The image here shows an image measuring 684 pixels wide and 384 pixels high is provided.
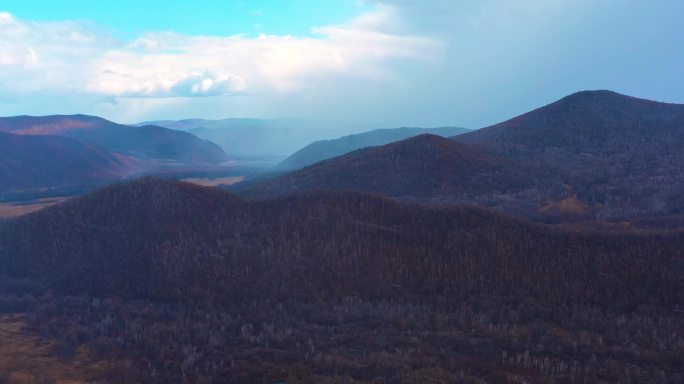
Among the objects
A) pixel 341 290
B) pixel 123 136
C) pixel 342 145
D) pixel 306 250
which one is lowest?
pixel 341 290

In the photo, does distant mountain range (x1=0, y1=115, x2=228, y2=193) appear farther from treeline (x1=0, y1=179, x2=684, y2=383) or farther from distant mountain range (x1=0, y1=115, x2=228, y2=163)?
treeline (x1=0, y1=179, x2=684, y2=383)

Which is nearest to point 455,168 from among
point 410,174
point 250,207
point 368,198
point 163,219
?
point 410,174

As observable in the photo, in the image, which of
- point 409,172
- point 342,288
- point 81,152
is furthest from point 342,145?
point 342,288

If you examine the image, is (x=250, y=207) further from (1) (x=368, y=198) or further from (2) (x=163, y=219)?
(1) (x=368, y=198)

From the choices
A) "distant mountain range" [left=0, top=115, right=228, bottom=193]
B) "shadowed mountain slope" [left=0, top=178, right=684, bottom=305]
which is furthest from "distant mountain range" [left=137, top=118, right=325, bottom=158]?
"shadowed mountain slope" [left=0, top=178, right=684, bottom=305]

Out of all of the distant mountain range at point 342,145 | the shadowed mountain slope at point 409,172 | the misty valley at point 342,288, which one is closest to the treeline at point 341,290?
the misty valley at point 342,288

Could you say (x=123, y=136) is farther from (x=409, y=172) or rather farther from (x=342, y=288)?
(x=342, y=288)

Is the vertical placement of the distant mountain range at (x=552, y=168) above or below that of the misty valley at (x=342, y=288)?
above

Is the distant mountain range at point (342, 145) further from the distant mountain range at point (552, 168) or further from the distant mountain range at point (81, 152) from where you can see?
the distant mountain range at point (552, 168)

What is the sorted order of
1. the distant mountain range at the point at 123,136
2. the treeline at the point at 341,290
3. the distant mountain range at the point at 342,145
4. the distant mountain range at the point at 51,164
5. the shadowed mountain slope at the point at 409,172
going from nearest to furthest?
the treeline at the point at 341,290 → the shadowed mountain slope at the point at 409,172 → the distant mountain range at the point at 51,164 → the distant mountain range at the point at 342,145 → the distant mountain range at the point at 123,136
